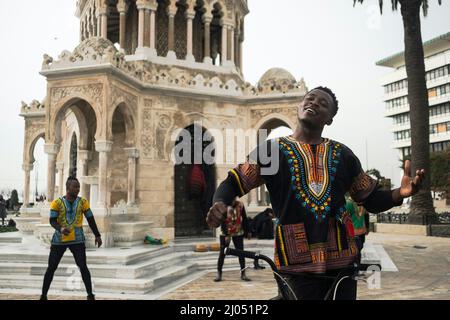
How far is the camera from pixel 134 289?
7.54 meters

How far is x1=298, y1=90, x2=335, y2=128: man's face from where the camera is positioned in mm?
2486

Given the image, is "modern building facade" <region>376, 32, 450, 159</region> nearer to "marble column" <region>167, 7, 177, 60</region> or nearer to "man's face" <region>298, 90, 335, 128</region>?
"marble column" <region>167, 7, 177, 60</region>

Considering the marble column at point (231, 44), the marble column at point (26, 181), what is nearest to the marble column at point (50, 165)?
the marble column at point (26, 181)

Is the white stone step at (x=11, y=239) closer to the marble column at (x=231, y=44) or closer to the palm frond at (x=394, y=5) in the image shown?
the marble column at (x=231, y=44)

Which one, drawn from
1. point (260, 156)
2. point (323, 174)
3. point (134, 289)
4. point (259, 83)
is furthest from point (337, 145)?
point (259, 83)

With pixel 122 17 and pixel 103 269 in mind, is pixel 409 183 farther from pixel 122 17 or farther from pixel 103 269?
pixel 122 17

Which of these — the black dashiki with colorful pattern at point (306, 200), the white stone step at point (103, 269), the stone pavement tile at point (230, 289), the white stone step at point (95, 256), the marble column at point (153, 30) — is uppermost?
the marble column at point (153, 30)

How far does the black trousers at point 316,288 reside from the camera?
2252mm

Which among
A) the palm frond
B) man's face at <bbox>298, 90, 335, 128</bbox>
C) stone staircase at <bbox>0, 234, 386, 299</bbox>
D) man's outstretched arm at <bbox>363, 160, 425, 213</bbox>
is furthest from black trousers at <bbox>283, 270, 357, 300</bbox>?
the palm frond

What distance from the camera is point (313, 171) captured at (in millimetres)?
2414

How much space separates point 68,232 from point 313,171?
14.7ft

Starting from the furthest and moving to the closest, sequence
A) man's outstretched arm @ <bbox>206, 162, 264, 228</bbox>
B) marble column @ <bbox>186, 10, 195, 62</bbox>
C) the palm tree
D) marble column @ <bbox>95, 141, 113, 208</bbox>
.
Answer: the palm tree
marble column @ <bbox>186, 10, 195, 62</bbox>
marble column @ <bbox>95, 141, 113, 208</bbox>
man's outstretched arm @ <bbox>206, 162, 264, 228</bbox>

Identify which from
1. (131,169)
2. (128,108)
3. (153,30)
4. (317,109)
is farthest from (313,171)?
(153,30)
